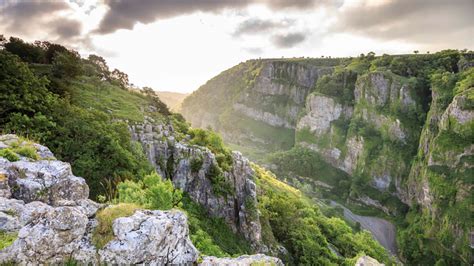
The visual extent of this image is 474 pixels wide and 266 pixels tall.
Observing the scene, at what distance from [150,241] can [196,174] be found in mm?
24604

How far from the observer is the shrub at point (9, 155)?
13495 millimetres

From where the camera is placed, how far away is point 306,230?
145ft

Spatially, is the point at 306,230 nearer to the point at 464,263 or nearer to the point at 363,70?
the point at 464,263

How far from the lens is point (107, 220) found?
1015cm

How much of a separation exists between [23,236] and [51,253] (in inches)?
36.4

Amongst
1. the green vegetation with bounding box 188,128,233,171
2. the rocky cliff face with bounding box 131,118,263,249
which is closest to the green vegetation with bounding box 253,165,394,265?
the rocky cliff face with bounding box 131,118,263,249

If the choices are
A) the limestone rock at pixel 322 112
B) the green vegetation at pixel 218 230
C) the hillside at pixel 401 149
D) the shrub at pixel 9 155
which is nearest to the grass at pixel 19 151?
the shrub at pixel 9 155

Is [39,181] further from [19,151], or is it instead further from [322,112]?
[322,112]

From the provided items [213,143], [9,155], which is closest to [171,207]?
[9,155]

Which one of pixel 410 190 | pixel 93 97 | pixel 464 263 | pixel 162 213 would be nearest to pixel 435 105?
pixel 410 190

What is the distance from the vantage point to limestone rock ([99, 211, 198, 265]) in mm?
9336

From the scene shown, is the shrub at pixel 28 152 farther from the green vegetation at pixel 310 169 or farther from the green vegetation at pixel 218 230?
the green vegetation at pixel 310 169

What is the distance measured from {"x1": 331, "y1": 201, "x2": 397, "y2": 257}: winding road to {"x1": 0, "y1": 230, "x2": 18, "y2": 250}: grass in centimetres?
10217

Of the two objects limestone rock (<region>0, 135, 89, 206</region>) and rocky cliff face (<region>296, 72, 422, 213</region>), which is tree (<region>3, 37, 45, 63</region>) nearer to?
limestone rock (<region>0, 135, 89, 206</region>)
